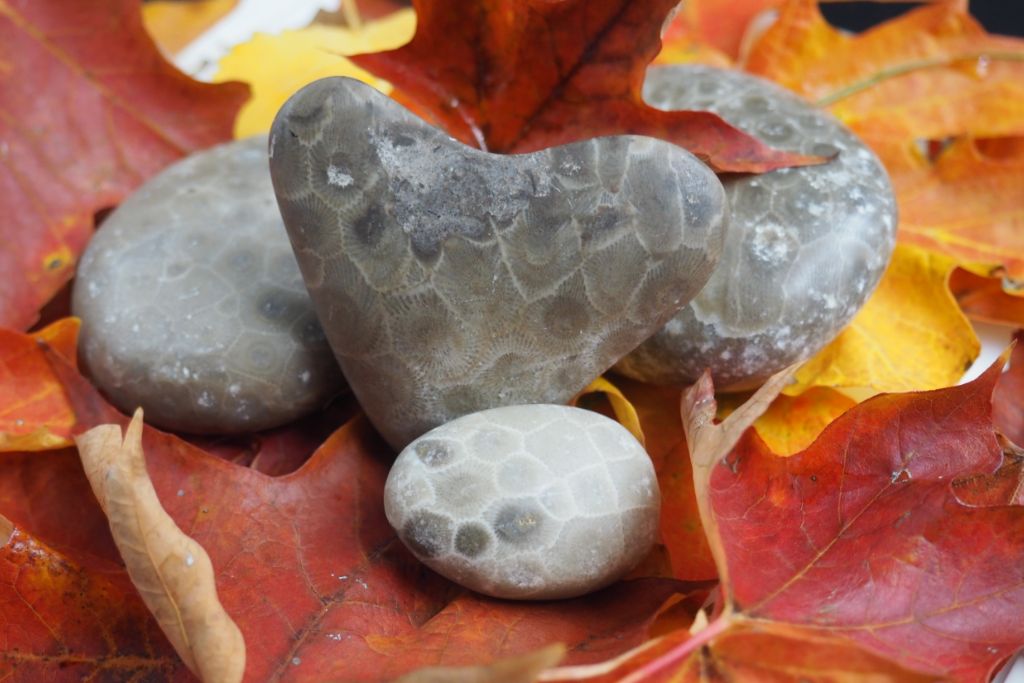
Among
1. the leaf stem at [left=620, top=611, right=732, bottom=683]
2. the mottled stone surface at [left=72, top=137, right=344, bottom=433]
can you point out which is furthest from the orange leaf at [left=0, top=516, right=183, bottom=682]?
the leaf stem at [left=620, top=611, right=732, bottom=683]

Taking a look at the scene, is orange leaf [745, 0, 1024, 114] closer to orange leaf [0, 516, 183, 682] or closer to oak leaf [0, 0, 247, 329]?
oak leaf [0, 0, 247, 329]

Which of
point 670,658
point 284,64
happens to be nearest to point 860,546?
point 670,658

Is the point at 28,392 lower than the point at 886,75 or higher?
higher

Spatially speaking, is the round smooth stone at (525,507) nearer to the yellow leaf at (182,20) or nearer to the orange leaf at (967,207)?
the orange leaf at (967,207)

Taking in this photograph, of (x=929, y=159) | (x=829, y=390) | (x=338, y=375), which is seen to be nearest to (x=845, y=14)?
(x=929, y=159)

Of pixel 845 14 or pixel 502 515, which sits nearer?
pixel 502 515

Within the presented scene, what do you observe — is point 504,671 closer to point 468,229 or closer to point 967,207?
point 468,229

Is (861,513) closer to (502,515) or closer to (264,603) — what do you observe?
(502,515)
